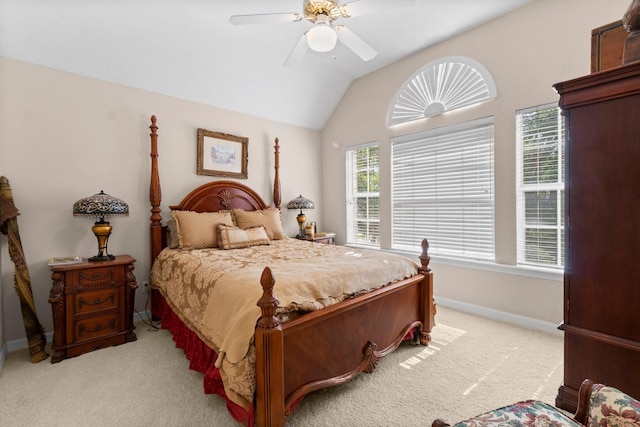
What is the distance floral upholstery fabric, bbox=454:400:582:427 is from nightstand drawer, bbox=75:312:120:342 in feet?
9.38

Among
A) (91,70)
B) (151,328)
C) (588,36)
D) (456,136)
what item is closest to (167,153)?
(91,70)

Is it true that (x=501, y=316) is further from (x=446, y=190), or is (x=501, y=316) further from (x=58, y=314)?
(x=58, y=314)

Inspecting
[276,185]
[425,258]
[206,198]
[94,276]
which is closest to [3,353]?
[94,276]

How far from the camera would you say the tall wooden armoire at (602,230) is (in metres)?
1.39

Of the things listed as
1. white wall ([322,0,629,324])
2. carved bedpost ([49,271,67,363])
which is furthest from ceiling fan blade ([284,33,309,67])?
carved bedpost ([49,271,67,363])

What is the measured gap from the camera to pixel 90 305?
244 cm

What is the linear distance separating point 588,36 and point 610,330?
99.9 inches

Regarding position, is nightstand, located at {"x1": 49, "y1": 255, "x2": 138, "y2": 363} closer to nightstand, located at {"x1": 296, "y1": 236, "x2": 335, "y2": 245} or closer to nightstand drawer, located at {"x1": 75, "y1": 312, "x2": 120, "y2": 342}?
nightstand drawer, located at {"x1": 75, "y1": 312, "x2": 120, "y2": 342}

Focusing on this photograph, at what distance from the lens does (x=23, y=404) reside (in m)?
1.78

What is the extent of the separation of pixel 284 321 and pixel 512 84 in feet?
10.6

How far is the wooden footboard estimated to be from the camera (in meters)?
1.39

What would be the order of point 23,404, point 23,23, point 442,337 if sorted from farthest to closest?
point 442,337, point 23,23, point 23,404

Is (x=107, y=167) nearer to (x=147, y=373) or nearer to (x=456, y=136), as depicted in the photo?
(x=147, y=373)

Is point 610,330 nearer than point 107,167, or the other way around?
point 610,330
